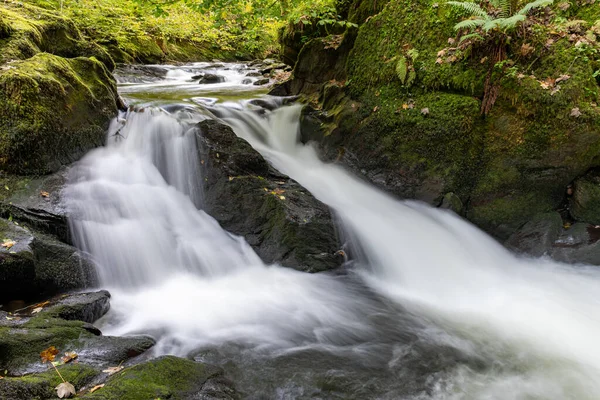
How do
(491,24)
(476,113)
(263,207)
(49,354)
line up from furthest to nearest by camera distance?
(476,113) < (263,207) < (491,24) < (49,354)

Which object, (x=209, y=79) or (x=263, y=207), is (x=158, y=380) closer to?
(x=263, y=207)

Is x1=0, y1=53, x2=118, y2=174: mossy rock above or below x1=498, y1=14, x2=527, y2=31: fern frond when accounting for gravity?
below

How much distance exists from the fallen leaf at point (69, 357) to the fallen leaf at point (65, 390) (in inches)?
19.2

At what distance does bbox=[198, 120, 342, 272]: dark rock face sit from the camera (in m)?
4.91

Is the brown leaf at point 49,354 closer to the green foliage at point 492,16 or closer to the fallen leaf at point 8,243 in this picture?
the fallen leaf at point 8,243

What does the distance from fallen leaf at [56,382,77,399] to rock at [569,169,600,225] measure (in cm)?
641

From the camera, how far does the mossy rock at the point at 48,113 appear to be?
4.47 meters

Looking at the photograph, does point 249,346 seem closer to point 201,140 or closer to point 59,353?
point 59,353

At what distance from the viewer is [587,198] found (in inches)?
200

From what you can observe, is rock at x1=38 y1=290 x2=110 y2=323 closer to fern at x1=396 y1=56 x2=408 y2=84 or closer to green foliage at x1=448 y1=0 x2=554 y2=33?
fern at x1=396 y1=56 x2=408 y2=84

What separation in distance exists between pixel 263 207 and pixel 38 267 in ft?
9.01

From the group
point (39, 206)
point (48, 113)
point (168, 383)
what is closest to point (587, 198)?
point (168, 383)

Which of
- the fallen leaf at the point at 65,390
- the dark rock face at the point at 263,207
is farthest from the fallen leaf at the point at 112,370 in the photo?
the dark rock face at the point at 263,207

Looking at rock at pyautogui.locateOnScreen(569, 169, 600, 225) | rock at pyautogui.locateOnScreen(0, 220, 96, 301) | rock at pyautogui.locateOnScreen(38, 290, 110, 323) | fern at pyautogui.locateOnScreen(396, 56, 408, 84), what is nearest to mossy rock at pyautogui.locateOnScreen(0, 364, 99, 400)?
rock at pyautogui.locateOnScreen(38, 290, 110, 323)
